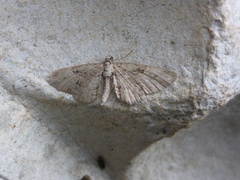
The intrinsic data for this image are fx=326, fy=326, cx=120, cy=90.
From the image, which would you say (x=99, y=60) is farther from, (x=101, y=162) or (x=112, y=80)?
(x=101, y=162)

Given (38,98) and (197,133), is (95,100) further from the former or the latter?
(197,133)

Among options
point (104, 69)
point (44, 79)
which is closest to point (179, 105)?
point (104, 69)

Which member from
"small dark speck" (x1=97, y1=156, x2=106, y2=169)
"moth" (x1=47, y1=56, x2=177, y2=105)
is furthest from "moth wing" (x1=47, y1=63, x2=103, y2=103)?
"small dark speck" (x1=97, y1=156, x2=106, y2=169)

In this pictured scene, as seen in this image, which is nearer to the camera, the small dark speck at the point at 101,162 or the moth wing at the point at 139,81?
the moth wing at the point at 139,81

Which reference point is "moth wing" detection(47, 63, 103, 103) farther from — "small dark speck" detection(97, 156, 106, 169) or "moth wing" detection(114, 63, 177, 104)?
"small dark speck" detection(97, 156, 106, 169)

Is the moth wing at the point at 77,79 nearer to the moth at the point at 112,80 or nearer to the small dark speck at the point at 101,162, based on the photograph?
the moth at the point at 112,80

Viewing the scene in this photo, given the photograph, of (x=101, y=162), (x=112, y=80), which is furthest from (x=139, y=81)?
(x=101, y=162)

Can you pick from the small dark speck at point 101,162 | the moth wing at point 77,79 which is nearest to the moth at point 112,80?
the moth wing at point 77,79
